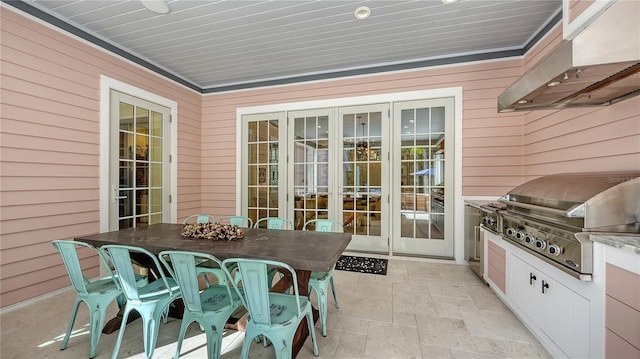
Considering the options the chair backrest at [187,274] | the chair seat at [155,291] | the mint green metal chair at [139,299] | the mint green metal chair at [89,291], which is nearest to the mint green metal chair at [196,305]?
the chair backrest at [187,274]

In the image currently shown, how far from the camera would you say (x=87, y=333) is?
2.04 meters

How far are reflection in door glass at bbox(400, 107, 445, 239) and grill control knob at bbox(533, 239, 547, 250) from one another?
1.89 m

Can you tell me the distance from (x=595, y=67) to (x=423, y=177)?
95.6 inches

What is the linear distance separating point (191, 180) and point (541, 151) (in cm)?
512

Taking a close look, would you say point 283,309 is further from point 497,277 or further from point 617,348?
point 497,277

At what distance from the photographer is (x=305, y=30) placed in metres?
3.01

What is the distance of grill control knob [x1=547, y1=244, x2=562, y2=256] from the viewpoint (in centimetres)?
161

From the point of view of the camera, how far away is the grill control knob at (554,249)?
5.28 feet

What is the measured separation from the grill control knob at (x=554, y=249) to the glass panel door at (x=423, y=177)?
202cm

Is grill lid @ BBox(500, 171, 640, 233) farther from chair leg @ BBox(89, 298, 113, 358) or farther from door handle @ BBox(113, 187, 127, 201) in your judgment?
door handle @ BBox(113, 187, 127, 201)

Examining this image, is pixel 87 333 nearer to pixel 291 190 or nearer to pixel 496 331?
pixel 291 190

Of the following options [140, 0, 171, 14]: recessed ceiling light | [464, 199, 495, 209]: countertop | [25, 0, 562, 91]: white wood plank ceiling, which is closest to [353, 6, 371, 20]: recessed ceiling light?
[25, 0, 562, 91]: white wood plank ceiling

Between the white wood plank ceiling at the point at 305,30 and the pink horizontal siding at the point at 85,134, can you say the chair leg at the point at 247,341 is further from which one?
the white wood plank ceiling at the point at 305,30

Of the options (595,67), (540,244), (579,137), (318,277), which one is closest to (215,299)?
(318,277)
